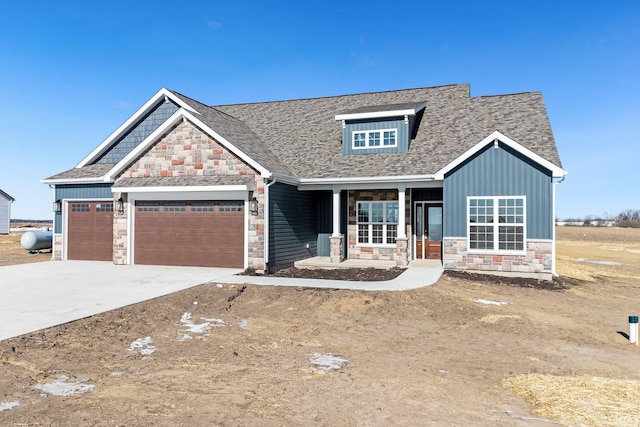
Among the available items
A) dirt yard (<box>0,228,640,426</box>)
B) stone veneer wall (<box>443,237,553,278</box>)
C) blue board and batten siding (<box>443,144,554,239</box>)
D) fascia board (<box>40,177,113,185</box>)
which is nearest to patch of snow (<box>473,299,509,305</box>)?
dirt yard (<box>0,228,640,426</box>)

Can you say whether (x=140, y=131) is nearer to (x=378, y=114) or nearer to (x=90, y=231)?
(x=90, y=231)

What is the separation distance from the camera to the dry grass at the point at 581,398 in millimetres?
4594

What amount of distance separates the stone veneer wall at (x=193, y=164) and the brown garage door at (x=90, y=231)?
2.06m

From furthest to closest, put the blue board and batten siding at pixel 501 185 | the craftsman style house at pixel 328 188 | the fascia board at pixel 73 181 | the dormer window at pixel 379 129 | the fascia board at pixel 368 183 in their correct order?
the fascia board at pixel 73 181
the dormer window at pixel 379 129
the fascia board at pixel 368 183
the craftsman style house at pixel 328 188
the blue board and batten siding at pixel 501 185

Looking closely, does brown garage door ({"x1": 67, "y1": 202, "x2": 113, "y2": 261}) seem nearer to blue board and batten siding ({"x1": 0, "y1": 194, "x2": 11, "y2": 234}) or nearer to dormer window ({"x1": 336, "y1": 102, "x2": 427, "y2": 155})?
dormer window ({"x1": 336, "y1": 102, "x2": 427, "y2": 155})

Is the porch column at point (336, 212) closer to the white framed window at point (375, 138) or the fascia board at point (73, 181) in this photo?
the white framed window at point (375, 138)

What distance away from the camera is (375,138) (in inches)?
707

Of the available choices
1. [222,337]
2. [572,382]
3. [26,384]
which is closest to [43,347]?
[26,384]

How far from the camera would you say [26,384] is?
558 centimetres

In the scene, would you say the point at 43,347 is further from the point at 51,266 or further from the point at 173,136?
the point at 51,266

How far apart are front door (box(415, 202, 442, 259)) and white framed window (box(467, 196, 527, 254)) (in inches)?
98.4

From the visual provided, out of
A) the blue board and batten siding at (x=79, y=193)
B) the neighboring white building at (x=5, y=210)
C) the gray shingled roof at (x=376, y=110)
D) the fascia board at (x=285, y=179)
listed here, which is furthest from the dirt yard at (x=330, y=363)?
the neighboring white building at (x=5, y=210)

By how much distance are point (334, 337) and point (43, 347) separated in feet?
16.2

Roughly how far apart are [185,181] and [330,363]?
10575mm
